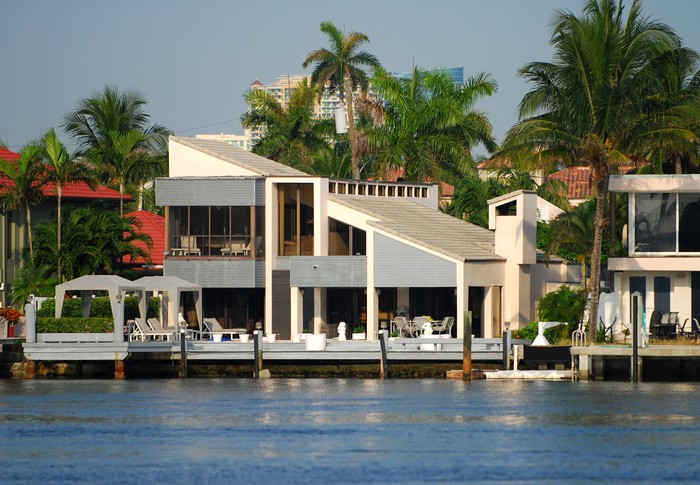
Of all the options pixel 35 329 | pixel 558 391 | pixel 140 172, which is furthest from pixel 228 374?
pixel 140 172

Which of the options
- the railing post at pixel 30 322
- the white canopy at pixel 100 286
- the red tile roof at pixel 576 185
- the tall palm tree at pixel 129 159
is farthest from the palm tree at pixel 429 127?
the red tile roof at pixel 576 185

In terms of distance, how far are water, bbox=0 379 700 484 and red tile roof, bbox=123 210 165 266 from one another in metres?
18.6

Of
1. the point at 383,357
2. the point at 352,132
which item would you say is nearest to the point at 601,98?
the point at 383,357

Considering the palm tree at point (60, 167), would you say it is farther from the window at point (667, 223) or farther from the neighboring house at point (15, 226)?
the window at point (667, 223)

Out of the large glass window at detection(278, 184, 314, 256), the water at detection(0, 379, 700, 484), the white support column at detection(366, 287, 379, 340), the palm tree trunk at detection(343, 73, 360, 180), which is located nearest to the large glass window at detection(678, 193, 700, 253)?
the water at detection(0, 379, 700, 484)

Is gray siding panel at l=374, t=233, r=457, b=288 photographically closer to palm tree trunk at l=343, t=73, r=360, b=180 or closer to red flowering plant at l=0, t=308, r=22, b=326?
red flowering plant at l=0, t=308, r=22, b=326

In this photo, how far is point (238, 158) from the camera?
64.9 metres

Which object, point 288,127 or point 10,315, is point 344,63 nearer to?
point 288,127

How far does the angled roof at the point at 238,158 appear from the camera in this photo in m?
63.3

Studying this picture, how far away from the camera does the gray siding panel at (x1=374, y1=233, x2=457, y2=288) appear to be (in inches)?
2314

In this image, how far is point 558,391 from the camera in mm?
51156

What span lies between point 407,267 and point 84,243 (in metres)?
13.7

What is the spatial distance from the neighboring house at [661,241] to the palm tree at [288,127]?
2582cm

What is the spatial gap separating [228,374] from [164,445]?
1487cm
